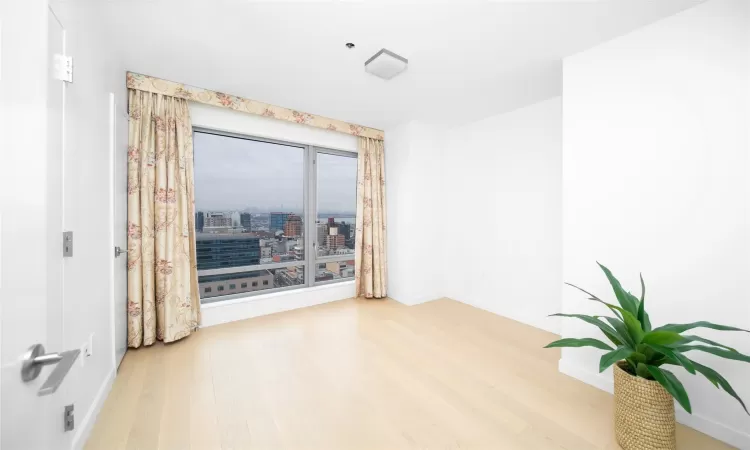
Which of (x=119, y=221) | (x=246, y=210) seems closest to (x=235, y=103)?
(x=246, y=210)

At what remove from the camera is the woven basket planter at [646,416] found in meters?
1.36

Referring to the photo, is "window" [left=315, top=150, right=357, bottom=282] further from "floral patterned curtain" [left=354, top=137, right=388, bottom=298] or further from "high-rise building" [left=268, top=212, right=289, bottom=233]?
"high-rise building" [left=268, top=212, right=289, bottom=233]

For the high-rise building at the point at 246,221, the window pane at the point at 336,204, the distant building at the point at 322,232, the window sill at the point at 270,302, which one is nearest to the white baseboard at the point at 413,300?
the window sill at the point at 270,302

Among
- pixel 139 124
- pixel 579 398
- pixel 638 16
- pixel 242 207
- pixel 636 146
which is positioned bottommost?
pixel 579 398

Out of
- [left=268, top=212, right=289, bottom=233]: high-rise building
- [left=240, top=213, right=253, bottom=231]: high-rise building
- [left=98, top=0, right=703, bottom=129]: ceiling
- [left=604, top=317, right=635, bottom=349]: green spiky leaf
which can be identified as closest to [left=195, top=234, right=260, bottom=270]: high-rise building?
[left=240, top=213, right=253, bottom=231]: high-rise building

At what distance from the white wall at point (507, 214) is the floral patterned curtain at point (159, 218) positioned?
3195mm

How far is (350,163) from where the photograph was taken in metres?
4.11

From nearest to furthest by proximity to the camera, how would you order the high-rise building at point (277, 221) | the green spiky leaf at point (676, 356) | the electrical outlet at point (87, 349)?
the green spiky leaf at point (676, 356), the electrical outlet at point (87, 349), the high-rise building at point (277, 221)

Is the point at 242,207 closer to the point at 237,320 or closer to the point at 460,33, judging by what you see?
the point at 237,320

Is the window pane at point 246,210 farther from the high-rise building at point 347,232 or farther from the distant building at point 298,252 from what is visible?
the high-rise building at point 347,232

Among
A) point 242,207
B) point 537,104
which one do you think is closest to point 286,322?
point 242,207

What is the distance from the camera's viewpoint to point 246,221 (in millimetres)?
3424

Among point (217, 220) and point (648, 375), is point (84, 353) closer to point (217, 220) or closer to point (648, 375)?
point (217, 220)

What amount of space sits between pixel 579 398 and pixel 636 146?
5.65 ft
